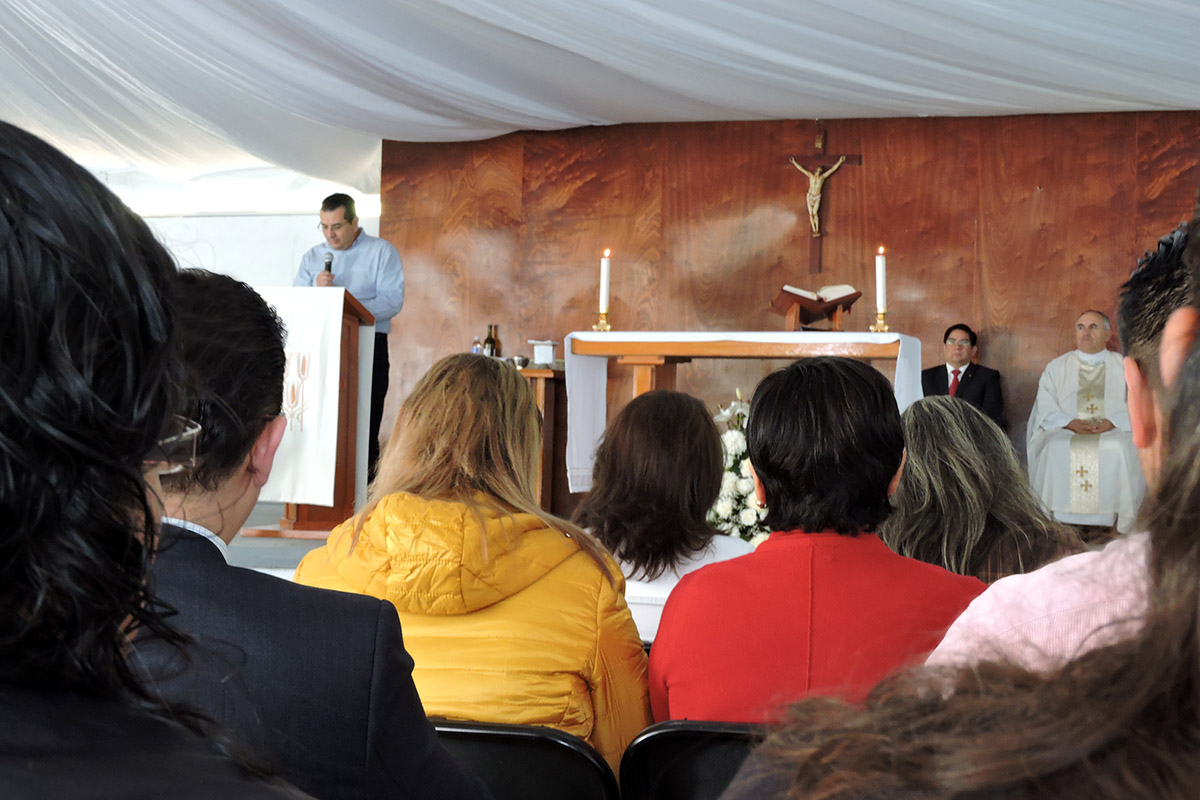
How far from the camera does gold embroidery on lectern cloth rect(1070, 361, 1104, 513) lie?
22.2 feet

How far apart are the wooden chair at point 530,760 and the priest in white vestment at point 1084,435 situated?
5.83 meters

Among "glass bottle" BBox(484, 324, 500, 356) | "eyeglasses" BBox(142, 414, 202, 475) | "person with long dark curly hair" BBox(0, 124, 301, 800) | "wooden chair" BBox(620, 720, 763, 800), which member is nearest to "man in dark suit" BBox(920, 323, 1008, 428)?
"glass bottle" BBox(484, 324, 500, 356)

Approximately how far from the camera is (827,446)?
1.83 metres

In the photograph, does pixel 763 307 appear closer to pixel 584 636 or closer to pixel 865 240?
pixel 865 240

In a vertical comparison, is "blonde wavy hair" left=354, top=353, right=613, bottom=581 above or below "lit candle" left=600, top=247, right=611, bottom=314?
below

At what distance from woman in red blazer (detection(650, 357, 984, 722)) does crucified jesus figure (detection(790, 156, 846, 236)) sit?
5.82 meters

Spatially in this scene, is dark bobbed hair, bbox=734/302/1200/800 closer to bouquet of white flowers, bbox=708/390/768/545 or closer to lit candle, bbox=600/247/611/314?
bouquet of white flowers, bbox=708/390/768/545

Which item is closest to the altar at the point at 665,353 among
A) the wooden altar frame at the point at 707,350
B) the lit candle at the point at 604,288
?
the wooden altar frame at the point at 707,350

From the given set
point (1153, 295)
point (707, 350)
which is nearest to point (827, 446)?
point (1153, 295)

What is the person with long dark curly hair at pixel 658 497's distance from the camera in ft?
8.14

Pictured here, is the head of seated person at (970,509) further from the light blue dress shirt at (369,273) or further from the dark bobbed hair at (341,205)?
the dark bobbed hair at (341,205)

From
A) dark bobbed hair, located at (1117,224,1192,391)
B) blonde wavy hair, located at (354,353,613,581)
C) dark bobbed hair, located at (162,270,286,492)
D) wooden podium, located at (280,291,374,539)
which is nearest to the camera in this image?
dark bobbed hair, located at (1117,224,1192,391)

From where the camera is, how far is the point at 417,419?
201 centimetres

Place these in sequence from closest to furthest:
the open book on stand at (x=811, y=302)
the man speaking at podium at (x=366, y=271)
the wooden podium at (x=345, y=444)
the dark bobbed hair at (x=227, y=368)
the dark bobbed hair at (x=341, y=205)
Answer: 1. the dark bobbed hair at (x=227, y=368)
2. the wooden podium at (x=345, y=444)
3. the open book on stand at (x=811, y=302)
4. the man speaking at podium at (x=366, y=271)
5. the dark bobbed hair at (x=341, y=205)
